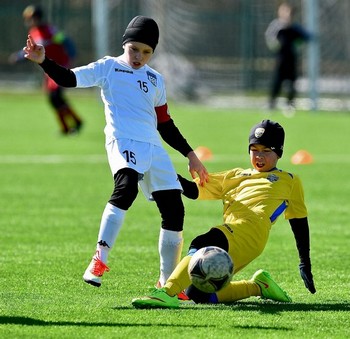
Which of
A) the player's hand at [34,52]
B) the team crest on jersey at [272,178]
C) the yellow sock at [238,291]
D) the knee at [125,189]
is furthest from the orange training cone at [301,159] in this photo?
the player's hand at [34,52]

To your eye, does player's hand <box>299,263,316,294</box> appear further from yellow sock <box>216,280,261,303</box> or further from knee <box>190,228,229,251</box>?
knee <box>190,228,229,251</box>

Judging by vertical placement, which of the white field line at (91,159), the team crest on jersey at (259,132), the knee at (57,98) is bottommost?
the white field line at (91,159)

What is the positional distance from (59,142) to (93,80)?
43.4ft

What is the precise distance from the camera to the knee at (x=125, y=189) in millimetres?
7047

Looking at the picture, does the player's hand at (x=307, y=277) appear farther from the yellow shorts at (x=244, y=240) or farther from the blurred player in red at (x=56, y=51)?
the blurred player in red at (x=56, y=51)

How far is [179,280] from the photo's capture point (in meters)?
6.82

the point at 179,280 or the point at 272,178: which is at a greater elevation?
the point at 272,178

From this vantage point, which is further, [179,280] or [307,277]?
[307,277]

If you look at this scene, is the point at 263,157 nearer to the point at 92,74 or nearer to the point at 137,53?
the point at 137,53

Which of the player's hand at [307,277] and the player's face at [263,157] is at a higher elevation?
the player's face at [263,157]

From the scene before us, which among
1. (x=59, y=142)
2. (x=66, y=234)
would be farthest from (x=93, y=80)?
(x=59, y=142)

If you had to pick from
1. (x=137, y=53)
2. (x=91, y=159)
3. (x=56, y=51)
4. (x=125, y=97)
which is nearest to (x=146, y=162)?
(x=125, y=97)

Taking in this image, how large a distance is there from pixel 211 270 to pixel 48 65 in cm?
175

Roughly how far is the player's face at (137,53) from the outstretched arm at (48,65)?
45cm
